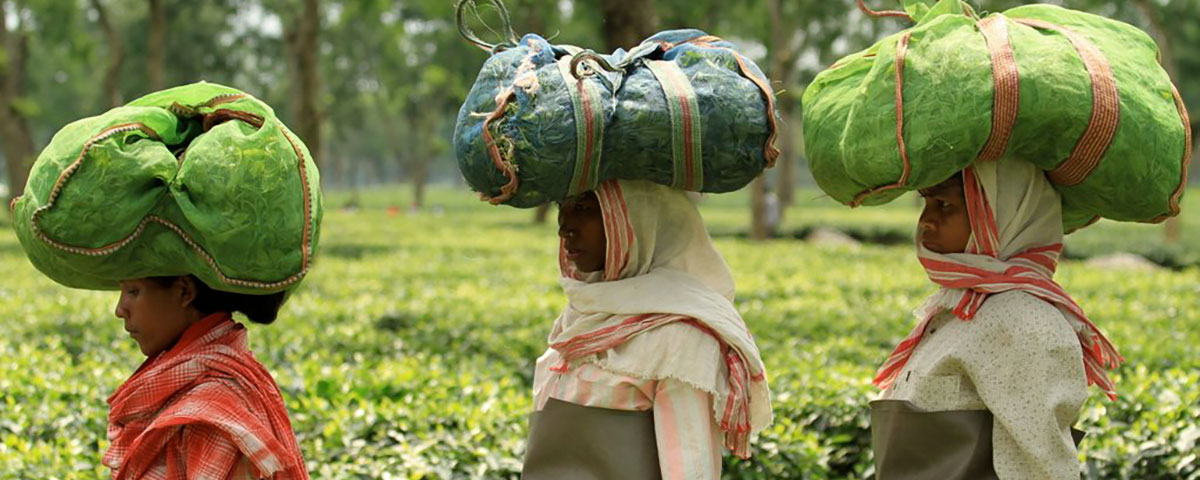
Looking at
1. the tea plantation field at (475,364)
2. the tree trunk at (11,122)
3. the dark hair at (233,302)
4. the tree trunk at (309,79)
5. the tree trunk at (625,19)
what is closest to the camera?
the dark hair at (233,302)

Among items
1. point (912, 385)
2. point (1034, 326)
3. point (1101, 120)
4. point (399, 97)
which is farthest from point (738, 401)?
point (399, 97)

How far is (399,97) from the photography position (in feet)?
120

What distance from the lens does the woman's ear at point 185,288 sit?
2.28 meters

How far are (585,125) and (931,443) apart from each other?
993 mm

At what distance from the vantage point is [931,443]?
236 centimetres

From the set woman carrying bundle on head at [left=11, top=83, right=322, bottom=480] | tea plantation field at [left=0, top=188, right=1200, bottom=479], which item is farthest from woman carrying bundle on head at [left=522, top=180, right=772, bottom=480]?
tea plantation field at [left=0, top=188, right=1200, bottom=479]

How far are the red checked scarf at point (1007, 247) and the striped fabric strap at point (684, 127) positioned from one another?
57cm

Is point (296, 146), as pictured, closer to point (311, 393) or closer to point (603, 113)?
point (603, 113)

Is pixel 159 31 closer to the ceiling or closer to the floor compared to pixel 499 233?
closer to the ceiling

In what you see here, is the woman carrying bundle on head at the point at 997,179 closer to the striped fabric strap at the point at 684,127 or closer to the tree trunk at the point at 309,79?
the striped fabric strap at the point at 684,127

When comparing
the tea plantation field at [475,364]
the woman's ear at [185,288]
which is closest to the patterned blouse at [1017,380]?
the tea plantation field at [475,364]

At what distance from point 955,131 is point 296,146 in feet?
4.24

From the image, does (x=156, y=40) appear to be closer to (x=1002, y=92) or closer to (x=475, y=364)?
(x=475, y=364)

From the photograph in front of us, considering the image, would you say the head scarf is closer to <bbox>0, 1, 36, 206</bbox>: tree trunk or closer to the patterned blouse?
the patterned blouse
